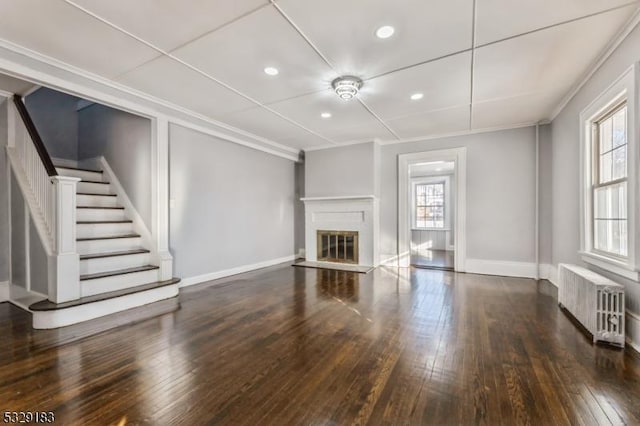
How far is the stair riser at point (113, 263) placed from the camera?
3.44 meters

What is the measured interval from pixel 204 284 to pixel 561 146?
5.72m

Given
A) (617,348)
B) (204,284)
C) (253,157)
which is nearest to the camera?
(617,348)

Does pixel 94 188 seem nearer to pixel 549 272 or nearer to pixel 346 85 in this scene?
pixel 346 85

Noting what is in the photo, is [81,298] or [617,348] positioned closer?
[617,348]

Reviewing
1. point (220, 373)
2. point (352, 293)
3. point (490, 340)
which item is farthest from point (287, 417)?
point (352, 293)

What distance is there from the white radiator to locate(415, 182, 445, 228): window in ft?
19.2

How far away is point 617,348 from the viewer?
2.32 m

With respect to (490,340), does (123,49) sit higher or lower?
higher

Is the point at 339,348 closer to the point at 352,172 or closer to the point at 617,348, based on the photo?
the point at 617,348

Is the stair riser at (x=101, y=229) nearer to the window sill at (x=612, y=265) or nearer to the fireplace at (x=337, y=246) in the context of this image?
the fireplace at (x=337, y=246)

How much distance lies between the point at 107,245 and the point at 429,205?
8020mm

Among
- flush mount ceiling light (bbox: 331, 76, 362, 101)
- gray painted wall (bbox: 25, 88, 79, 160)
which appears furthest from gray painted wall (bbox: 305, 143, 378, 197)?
gray painted wall (bbox: 25, 88, 79, 160)

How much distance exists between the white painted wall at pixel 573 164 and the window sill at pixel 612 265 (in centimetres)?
7

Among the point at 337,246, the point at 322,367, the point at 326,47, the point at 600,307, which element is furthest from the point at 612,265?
the point at 337,246
